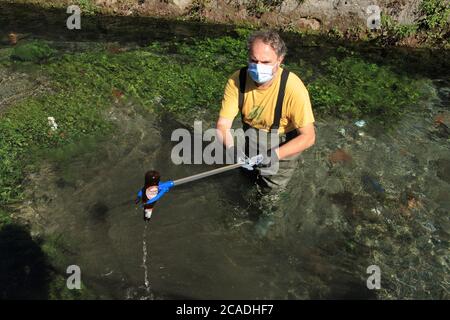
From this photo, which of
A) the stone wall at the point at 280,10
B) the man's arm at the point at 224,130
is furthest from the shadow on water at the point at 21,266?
the stone wall at the point at 280,10

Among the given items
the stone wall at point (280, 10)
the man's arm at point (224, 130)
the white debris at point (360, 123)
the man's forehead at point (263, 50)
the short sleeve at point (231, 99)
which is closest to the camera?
the man's forehead at point (263, 50)

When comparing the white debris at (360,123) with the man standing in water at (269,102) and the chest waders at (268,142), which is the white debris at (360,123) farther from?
the man standing in water at (269,102)

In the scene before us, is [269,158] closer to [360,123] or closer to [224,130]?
[224,130]

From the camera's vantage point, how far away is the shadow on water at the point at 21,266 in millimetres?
4938

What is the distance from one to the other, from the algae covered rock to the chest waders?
5.86 m

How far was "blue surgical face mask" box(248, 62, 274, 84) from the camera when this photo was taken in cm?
443

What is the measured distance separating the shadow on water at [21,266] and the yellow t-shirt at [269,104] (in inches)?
111

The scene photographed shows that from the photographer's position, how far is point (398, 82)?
362 inches

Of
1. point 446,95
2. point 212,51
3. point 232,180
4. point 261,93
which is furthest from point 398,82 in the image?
point 261,93

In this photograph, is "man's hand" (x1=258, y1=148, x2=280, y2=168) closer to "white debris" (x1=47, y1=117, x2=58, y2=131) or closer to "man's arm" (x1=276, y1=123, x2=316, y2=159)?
"man's arm" (x1=276, y1=123, x2=316, y2=159)

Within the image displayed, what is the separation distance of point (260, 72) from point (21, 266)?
141 inches

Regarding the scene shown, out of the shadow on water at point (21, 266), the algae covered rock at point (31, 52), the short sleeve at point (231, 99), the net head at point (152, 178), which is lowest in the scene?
the shadow on water at point (21, 266)

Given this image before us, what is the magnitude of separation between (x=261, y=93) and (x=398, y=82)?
5.54 meters

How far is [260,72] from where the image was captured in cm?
445
